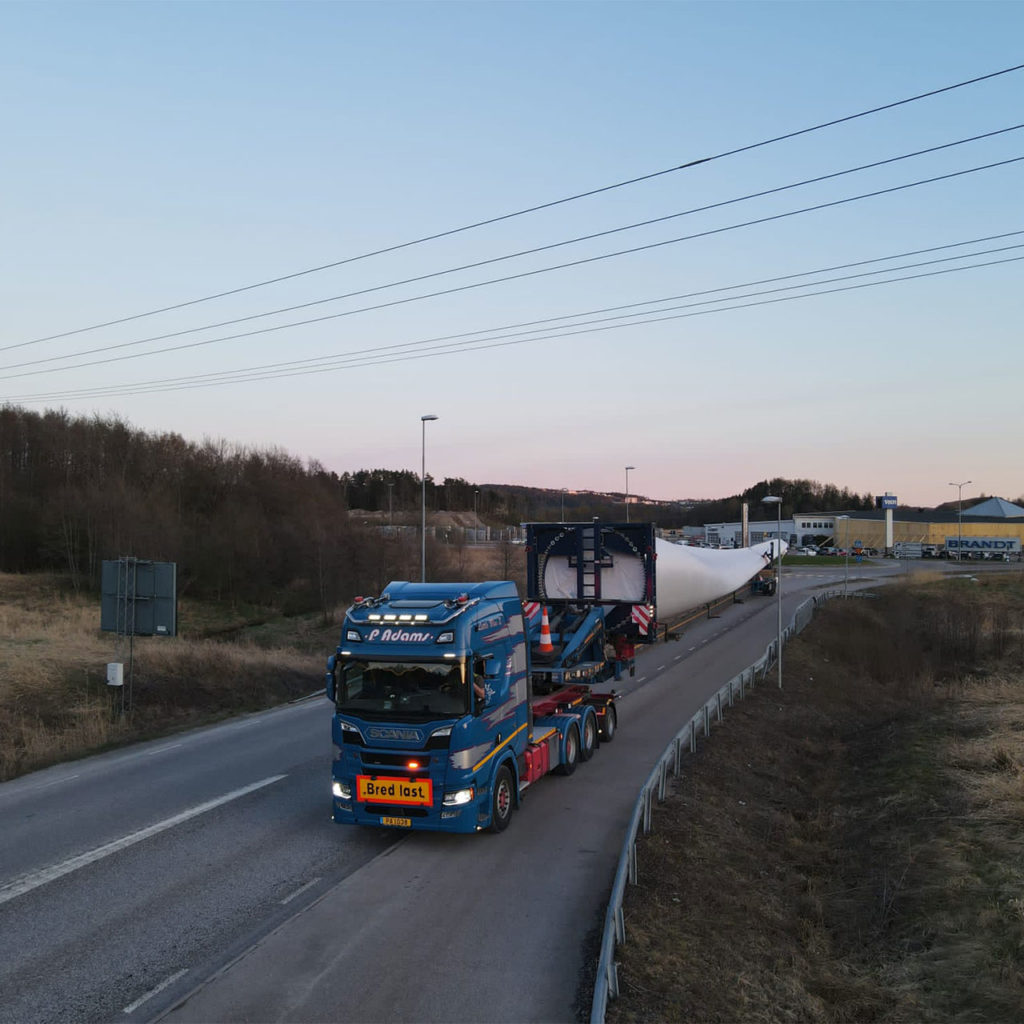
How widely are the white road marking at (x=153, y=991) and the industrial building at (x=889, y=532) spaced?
349ft

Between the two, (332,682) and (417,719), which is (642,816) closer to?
(417,719)

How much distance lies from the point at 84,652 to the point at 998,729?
24.7 metres

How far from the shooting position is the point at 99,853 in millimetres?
11211

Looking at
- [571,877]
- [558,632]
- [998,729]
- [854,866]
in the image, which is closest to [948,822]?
[854,866]

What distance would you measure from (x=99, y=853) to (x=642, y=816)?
7.49 meters

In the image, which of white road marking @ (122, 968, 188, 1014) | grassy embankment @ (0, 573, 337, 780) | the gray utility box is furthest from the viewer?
the gray utility box

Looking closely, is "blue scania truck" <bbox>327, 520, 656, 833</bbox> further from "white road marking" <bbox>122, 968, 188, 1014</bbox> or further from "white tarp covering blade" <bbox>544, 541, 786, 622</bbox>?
"white tarp covering blade" <bbox>544, 541, 786, 622</bbox>

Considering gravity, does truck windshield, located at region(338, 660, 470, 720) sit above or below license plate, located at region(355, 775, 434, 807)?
above

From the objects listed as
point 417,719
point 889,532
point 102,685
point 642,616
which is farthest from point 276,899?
point 889,532

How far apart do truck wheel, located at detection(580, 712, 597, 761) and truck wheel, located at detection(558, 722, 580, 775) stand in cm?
23

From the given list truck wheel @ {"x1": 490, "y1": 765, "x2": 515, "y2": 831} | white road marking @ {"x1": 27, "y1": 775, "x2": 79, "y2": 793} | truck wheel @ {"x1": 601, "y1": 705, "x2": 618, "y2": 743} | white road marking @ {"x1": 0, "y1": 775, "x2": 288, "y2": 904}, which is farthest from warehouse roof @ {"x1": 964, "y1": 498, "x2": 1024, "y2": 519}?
white road marking @ {"x1": 27, "y1": 775, "x2": 79, "y2": 793}

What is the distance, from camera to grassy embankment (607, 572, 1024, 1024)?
7.73 m

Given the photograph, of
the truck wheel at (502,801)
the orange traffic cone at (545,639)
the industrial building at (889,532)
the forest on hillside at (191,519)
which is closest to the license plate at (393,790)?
the truck wheel at (502,801)

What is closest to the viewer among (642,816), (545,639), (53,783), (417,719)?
(417,719)
